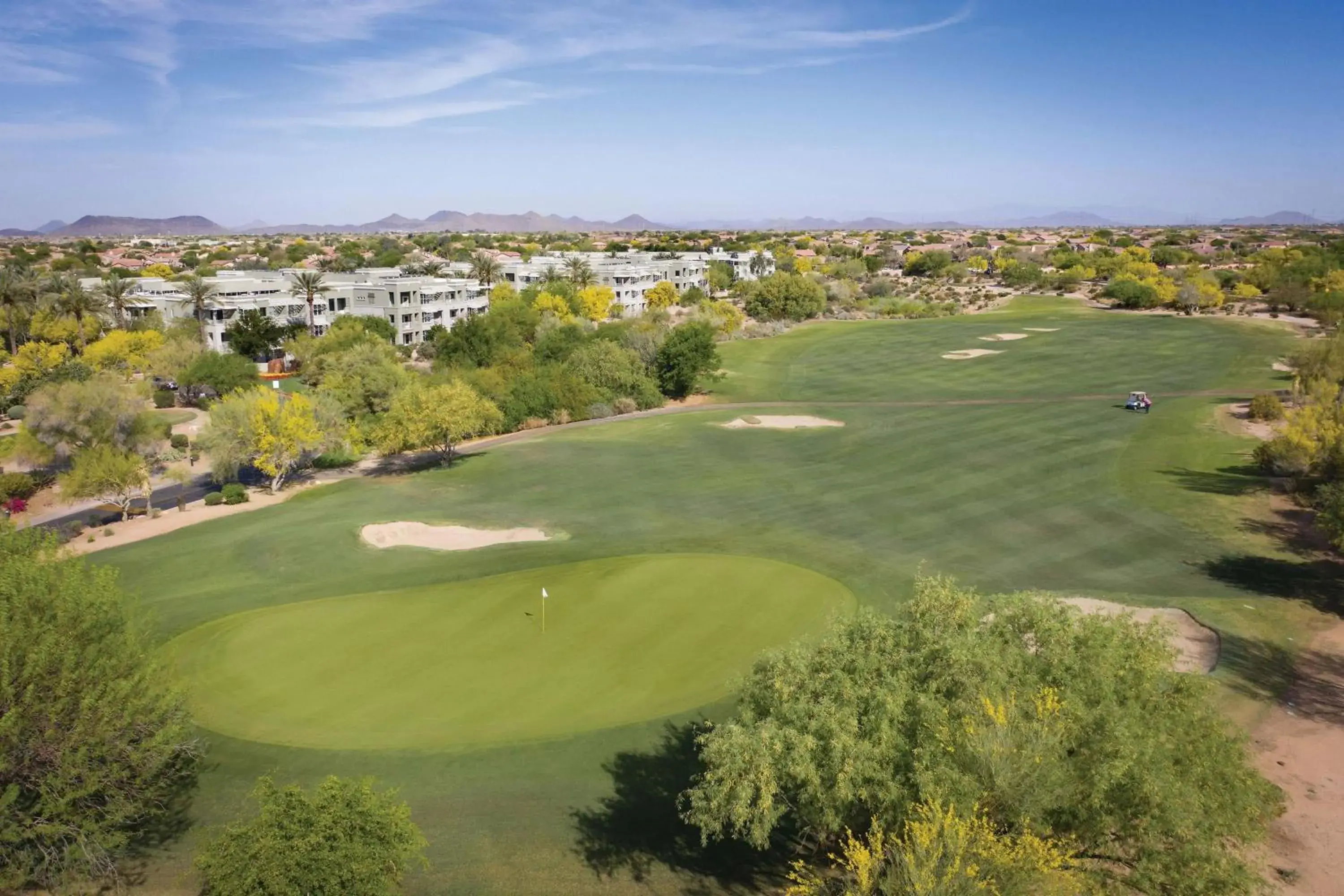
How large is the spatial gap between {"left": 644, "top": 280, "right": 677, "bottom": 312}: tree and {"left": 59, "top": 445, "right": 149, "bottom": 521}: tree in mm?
91920

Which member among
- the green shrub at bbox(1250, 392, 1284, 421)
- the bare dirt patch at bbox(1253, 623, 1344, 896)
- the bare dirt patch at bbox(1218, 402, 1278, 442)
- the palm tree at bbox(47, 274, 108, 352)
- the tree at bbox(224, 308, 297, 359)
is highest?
the palm tree at bbox(47, 274, 108, 352)

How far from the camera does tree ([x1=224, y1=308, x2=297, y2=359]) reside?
3885 inches

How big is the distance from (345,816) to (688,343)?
2749 inches

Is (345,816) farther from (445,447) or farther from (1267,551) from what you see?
(445,447)

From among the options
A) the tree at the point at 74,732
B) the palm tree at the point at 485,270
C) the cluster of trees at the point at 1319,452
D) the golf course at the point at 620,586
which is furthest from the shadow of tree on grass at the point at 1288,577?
the palm tree at the point at 485,270

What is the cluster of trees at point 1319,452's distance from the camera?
3644cm

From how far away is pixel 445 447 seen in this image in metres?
61.6

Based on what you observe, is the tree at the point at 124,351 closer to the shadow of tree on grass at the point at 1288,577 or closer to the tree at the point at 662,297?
the tree at the point at 662,297

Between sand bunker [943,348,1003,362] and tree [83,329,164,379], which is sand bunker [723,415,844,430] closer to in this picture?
sand bunker [943,348,1003,362]

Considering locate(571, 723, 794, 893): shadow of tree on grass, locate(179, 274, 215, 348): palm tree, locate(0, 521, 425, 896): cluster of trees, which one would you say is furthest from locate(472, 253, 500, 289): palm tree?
locate(571, 723, 794, 893): shadow of tree on grass

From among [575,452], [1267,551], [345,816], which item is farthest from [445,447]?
[1267,551]

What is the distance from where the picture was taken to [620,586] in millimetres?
36000

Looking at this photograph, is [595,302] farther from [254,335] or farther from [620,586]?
[620,586]

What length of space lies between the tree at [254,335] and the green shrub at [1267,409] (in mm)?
99925
